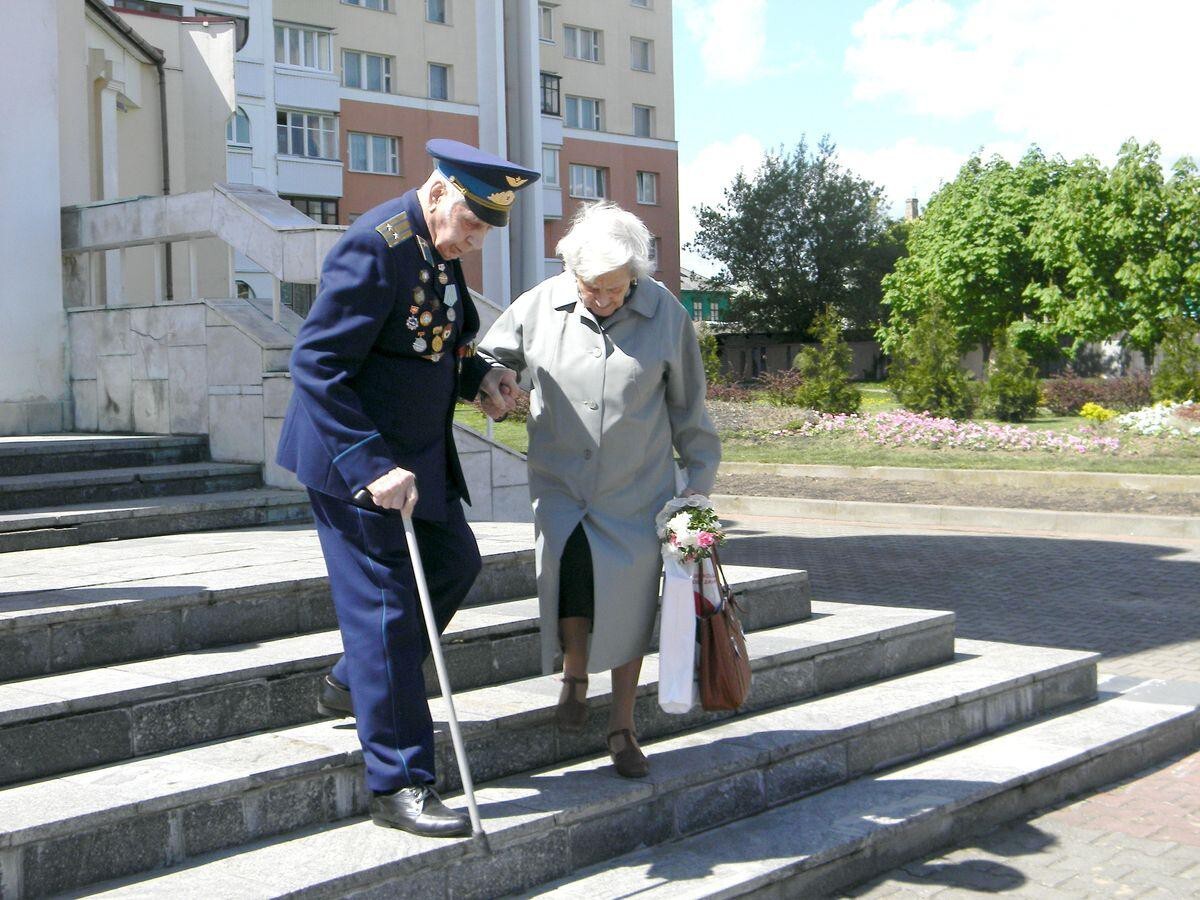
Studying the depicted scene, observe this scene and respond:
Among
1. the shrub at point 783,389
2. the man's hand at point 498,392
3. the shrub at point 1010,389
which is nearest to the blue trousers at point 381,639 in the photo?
the man's hand at point 498,392

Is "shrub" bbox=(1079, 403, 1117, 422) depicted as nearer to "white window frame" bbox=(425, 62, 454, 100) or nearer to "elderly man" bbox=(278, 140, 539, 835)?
"elderly man" bbox=(278, 140, 539, 835)

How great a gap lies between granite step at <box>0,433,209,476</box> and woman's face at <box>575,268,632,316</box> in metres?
4.44

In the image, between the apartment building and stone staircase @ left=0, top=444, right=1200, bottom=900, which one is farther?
the apartment building

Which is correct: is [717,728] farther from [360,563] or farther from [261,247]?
[261,247]

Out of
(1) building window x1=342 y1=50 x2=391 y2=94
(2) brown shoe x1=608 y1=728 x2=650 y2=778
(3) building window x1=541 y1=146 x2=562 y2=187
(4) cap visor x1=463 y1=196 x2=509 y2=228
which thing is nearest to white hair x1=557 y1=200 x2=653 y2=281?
(4) cap visor x1=463 y1=196 x2=509 y2=228

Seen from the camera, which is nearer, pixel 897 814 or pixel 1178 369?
pixel 897 814

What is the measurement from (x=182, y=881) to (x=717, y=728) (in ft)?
Result: 7.75

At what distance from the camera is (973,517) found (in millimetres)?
15258

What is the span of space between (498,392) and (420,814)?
4.47 ft

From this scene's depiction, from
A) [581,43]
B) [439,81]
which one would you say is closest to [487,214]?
[439,81]

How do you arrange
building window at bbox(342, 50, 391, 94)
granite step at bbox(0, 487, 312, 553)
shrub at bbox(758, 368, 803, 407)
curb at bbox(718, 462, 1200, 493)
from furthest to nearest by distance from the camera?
building window at bbox(342, 50, 391, 94) < shrub at bbox(758, 368, 803, 407) < curb at bbox(718, 462, 1200, 493) < granite step at bbox(0, 487, 312, 553)

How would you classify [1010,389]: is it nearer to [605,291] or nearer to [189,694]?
[605,291]

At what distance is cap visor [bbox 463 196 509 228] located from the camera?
4.12m

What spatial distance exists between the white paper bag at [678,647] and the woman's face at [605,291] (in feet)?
2.99
